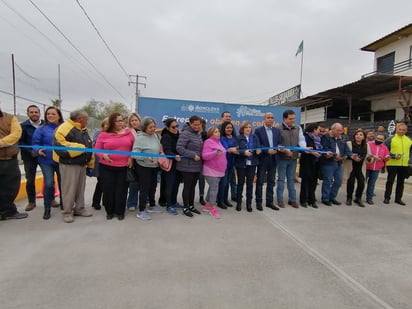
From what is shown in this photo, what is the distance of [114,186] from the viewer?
3.88 m

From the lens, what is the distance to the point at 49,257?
8.74 feet

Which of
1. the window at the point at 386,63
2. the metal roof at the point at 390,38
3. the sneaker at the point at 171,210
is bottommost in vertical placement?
the sneaker at the point at 171,210

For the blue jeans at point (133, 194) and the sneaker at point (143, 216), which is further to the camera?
the blue jeans at point (133, 194)

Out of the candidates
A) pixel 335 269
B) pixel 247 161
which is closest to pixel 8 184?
pixel 247 161

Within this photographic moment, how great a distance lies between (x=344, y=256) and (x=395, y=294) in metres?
0.68

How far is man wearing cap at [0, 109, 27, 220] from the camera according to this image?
11.9ft

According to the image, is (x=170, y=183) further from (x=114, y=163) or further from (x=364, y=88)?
(x=364, y=88)

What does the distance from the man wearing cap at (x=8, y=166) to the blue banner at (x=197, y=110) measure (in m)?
4.79

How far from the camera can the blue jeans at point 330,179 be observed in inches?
195

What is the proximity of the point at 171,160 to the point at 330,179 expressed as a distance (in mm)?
3147

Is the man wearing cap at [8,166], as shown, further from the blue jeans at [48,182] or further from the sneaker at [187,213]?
the sneaker at [187,213]

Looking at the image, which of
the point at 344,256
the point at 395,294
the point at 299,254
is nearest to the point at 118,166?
the point at 299,254

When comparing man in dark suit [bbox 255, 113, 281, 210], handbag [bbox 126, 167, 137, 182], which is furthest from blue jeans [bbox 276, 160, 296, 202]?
handbag [bbox 126, 167, 137, 182]

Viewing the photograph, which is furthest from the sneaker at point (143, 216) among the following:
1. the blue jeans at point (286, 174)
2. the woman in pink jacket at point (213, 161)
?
the blue jeans at point (286, 174)
